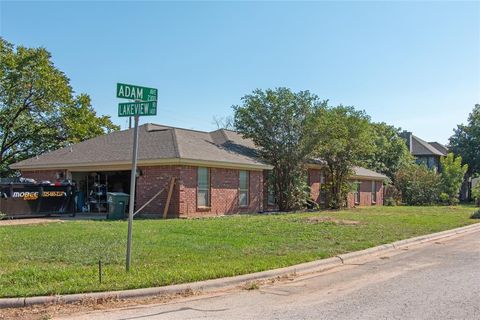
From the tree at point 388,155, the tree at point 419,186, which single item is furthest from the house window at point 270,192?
the tree at point 388,155

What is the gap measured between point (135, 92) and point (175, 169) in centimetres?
1309

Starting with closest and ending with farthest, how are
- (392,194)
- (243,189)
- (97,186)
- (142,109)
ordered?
(142,109) < (243,189) < (97,186) < (392,194)

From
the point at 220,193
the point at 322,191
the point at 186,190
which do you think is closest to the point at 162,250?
the point at 186,190

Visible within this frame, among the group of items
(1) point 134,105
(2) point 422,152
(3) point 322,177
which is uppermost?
(2) point 422,152

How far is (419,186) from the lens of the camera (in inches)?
1734

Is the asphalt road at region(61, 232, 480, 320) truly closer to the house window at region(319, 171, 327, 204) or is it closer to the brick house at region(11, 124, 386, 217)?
the brick house at region(11, 124, 386, 217)

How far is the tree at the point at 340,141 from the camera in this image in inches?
1102

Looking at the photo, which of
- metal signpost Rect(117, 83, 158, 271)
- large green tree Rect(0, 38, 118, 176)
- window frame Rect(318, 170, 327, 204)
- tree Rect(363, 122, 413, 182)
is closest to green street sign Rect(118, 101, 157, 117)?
metal signpost Rect(117, 83, 158, 271)

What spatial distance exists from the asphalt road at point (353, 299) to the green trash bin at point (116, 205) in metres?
12.8

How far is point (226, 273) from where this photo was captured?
8.80 m

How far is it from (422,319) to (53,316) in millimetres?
4780

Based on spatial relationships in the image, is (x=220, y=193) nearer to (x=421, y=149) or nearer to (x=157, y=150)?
(x=157, y=150)

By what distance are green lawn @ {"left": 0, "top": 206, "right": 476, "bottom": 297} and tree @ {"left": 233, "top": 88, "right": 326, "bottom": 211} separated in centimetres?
1009

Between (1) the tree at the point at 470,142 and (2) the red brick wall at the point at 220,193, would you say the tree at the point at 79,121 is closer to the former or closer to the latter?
(2) the red brick wall at the point at 220,193
